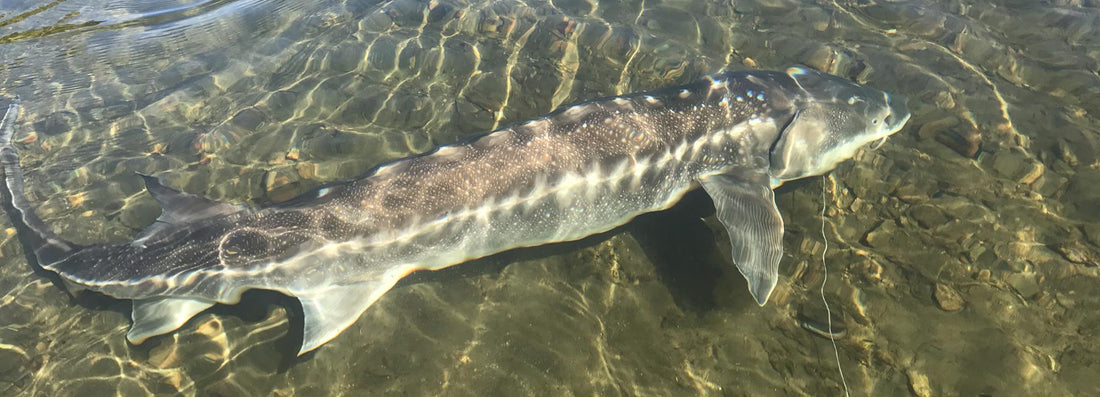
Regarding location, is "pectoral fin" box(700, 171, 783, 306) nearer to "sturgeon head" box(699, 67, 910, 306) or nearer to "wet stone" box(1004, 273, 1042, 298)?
"sturgeon head" box(699, 67, 910, 306)

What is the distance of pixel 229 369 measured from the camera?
4.56m

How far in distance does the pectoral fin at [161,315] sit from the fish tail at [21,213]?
971mm

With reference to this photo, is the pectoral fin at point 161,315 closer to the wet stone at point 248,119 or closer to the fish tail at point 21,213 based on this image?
the fish tail at point 21,213

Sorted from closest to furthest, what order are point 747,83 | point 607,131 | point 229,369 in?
point 229,369, point 607,131, point 747,83

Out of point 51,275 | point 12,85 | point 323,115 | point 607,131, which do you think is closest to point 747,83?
point 607,131

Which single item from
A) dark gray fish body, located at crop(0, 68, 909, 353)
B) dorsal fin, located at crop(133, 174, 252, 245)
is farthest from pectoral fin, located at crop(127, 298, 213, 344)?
dorsal fin, located at crop(133, 174, 252, 245)

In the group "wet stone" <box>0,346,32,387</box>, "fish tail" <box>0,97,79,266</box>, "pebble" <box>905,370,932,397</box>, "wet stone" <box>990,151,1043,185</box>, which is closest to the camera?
"pebble" <box>905,370,932,397</box>

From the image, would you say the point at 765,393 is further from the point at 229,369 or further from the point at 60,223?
the point at 60,223

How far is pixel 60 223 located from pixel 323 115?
9.36 feet

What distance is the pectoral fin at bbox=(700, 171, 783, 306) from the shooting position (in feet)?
14.9

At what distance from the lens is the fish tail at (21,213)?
16.5 ft

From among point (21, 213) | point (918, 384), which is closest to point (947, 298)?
point (918, 384)

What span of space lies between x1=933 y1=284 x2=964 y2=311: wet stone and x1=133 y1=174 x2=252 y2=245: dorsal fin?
226 inches

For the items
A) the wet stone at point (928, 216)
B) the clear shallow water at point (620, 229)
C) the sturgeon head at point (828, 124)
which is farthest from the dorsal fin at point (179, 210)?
the wet stone at point (928, 216)
